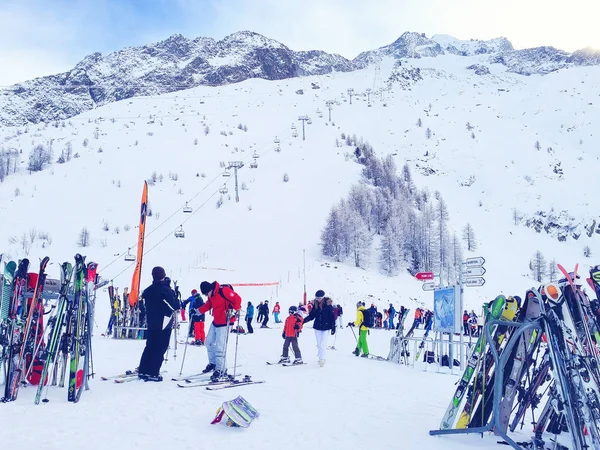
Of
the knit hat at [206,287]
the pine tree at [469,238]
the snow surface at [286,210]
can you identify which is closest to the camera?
the snow surface at [286,210]

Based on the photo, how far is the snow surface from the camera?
6078 mm

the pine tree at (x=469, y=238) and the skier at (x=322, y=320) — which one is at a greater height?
the pine tree at (x=469, y=238)

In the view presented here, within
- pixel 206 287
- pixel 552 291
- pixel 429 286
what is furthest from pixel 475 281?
pixel 552 291

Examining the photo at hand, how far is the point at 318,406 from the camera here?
272 inches

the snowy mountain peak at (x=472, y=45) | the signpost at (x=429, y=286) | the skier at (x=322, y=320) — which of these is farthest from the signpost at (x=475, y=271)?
the snowy mountain peak at (x=472, y=45)

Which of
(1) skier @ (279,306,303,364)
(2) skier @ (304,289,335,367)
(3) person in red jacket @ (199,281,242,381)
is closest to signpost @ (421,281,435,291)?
(2) skier @ (304,289,335,367)

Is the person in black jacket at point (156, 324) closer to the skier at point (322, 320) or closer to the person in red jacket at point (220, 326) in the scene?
the person in red jacket at point (220, 326)

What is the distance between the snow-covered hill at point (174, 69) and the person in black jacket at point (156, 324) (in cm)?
8808

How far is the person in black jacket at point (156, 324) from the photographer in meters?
8.10

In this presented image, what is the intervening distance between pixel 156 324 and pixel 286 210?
112ft

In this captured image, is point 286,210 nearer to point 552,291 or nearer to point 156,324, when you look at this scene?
point 156,324

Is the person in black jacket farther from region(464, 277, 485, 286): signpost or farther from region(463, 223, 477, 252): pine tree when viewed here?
region(463, 223, 477, 252): pine tree

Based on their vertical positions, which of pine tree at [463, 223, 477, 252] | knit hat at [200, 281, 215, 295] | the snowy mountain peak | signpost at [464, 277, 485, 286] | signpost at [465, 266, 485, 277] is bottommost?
knit hat at [200, 281, 215, 295]

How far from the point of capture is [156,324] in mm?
8109
